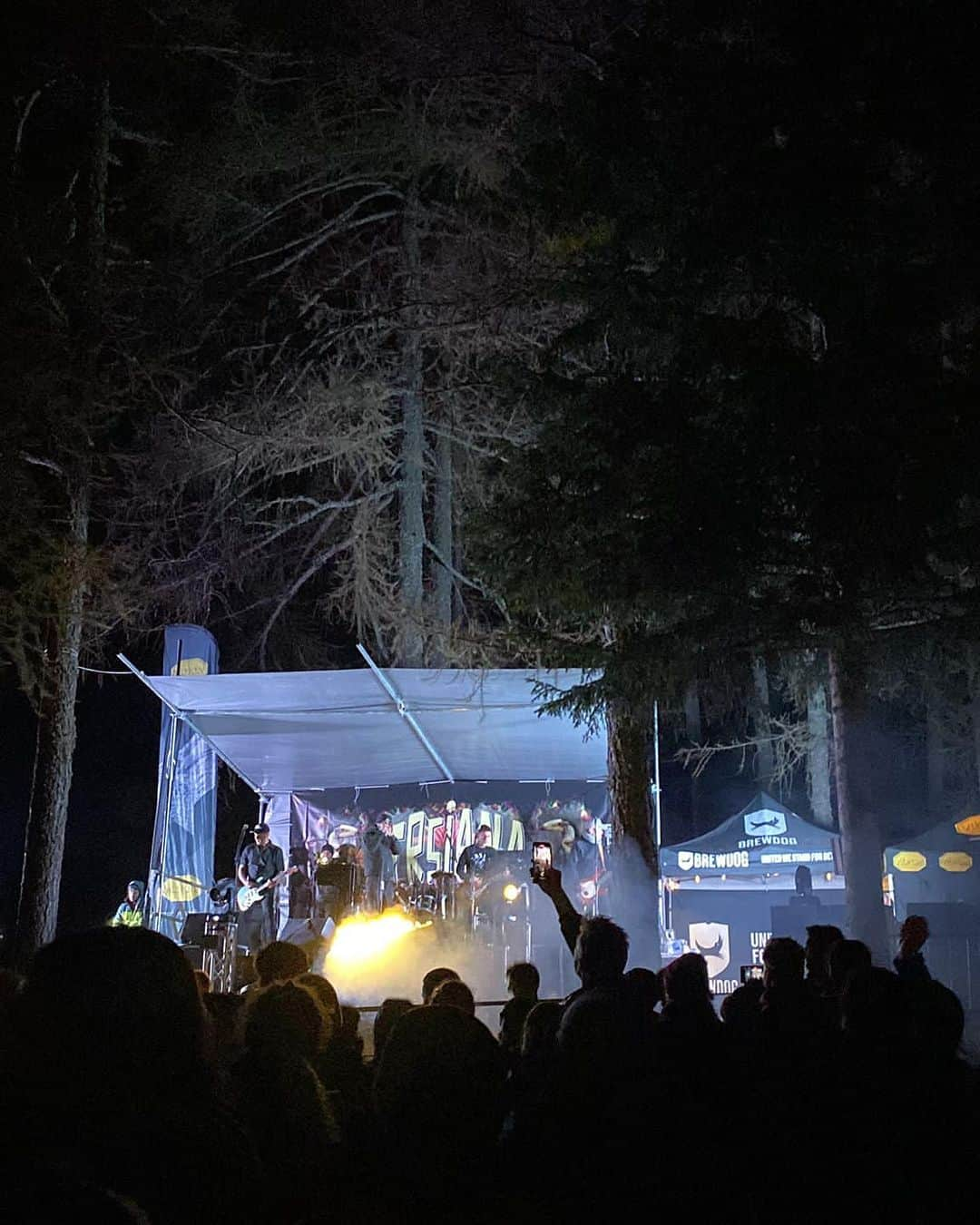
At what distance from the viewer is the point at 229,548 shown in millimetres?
18203

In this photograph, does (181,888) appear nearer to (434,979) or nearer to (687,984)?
(434,979)

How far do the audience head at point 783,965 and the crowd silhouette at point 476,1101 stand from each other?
0.01m

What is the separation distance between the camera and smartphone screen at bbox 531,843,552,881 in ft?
23.2

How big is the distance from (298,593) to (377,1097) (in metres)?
22.3

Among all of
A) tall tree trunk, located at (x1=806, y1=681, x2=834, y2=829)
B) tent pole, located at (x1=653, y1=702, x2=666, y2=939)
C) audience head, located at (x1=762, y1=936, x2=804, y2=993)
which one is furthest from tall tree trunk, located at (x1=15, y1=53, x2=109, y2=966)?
tall tree trunk, located at (x1=806, y1=681, x2=834, y2=829)

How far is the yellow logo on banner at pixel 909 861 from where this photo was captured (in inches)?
597

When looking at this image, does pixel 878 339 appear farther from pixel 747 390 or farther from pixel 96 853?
pixel 96 853

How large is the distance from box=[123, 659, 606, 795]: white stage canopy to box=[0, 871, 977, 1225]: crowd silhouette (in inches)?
285

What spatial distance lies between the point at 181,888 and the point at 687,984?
508 inches

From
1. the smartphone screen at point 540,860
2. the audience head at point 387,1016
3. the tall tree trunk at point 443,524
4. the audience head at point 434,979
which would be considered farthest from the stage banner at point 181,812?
the audience head at point 387,1016

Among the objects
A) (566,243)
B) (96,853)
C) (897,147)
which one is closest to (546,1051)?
(897,147)

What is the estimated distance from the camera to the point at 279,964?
5.20 metres

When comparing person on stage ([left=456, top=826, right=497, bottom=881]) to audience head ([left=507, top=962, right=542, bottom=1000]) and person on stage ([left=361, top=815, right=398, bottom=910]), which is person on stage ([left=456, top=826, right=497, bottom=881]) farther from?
audience head ([left=507, top=962, right=542, bottom=1000])

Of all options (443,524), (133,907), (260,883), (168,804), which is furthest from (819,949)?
(443,524)
